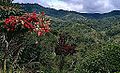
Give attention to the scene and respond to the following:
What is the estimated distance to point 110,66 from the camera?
37.2 ft

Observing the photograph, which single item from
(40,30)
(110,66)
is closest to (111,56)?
(110,66)

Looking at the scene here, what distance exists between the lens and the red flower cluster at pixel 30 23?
5.65m

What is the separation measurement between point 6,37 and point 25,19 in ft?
2.01

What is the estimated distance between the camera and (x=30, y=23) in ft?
19.0

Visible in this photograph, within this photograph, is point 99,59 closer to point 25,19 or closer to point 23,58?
point 25,19

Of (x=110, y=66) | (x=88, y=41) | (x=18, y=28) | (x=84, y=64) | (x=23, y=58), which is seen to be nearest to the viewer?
(x=18, y=28)

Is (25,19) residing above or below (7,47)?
above

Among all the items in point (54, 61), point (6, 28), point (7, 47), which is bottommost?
point (54, 61)

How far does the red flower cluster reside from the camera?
565 centimetres

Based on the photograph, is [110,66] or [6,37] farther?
[110,66]

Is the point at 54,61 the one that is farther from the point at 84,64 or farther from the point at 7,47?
the point at 7,47

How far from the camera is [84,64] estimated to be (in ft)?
41.1

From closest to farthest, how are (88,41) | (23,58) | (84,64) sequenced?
(84,64), (23,58), (88,41)

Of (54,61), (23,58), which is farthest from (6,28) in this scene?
(54,61)
